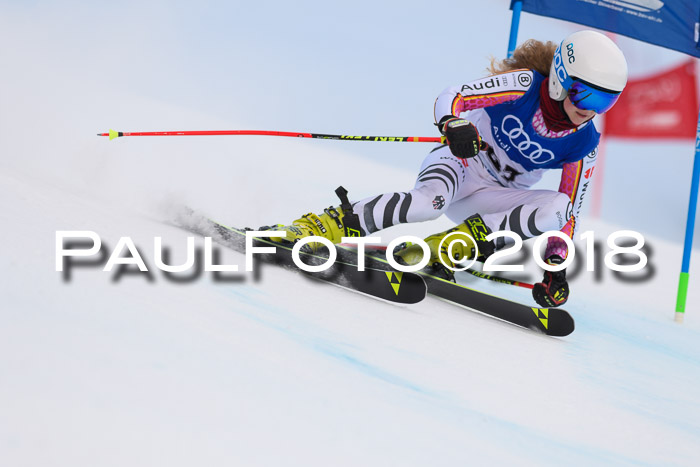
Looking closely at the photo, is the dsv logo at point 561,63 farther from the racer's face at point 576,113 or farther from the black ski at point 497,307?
the black ski at point 497,307

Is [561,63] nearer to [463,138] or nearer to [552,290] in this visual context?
[463,138]

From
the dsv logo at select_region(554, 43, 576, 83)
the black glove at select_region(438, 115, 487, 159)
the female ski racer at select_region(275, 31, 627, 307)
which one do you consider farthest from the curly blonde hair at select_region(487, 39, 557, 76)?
the black glove at select_region(438, 115, 487, 159)

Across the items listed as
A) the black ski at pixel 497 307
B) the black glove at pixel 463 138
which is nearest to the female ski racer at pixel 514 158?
the black glove at pixel 463 138

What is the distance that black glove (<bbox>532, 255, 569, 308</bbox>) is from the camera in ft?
9.20

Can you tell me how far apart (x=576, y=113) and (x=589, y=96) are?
0.34 ft

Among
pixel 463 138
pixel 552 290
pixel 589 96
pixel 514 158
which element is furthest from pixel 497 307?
pixel 589 96

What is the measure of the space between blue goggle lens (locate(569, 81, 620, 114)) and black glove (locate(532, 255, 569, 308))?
2.37ft

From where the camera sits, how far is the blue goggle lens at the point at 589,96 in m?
2.38

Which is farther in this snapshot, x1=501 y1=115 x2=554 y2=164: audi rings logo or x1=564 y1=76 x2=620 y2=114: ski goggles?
x1=501 y1=115 x2=554 y2=164: audi rings logo

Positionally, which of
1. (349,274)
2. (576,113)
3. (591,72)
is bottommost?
(349,274)

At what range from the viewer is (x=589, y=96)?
2.39 metres

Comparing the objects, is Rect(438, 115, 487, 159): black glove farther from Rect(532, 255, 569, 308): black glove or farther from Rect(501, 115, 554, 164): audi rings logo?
Rect(532, 255, 569, 308): black glove

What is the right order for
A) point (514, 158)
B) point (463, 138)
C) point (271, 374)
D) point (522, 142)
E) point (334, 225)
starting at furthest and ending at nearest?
point (514, 158)
point (522, 142)
point (334, 225)
point (463, 138)
point (271, 374)

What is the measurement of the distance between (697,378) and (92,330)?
7.84 feet
